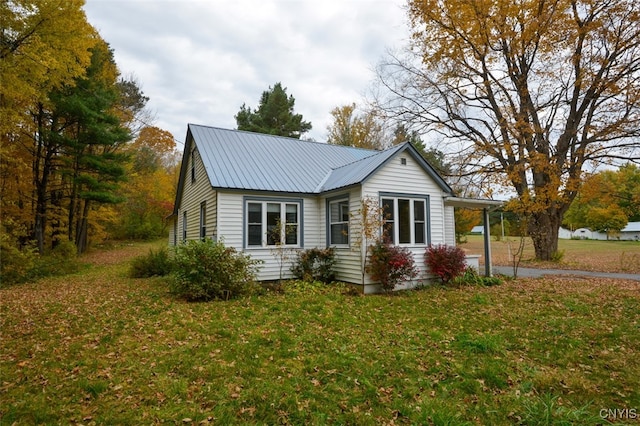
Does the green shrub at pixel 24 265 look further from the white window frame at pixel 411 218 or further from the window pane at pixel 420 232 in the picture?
the window pane at pixel 420 232

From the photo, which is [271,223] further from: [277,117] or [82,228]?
[277,117]

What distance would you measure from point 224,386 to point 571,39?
20.7m

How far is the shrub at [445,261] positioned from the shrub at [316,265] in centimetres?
315

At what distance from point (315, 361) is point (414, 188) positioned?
25.4ft

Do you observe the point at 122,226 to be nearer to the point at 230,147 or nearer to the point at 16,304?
the point at 230,147

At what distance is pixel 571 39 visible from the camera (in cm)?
1614

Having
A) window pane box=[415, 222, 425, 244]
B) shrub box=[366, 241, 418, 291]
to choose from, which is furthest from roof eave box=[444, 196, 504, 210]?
shrub box=[366, 241, 418, 291]

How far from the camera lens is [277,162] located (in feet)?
42.9

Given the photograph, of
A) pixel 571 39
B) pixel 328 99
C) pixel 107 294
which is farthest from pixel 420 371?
pixel 328 99

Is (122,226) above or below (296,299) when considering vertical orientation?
above

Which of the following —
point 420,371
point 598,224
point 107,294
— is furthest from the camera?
point 598,224

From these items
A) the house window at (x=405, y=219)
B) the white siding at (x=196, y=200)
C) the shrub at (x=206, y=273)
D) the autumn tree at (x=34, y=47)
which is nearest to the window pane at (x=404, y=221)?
the house window at (x=405, y=219)

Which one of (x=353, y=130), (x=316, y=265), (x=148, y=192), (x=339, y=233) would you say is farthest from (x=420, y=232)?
(x=148, y=192)

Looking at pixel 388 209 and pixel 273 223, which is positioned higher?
pixel 388 209
